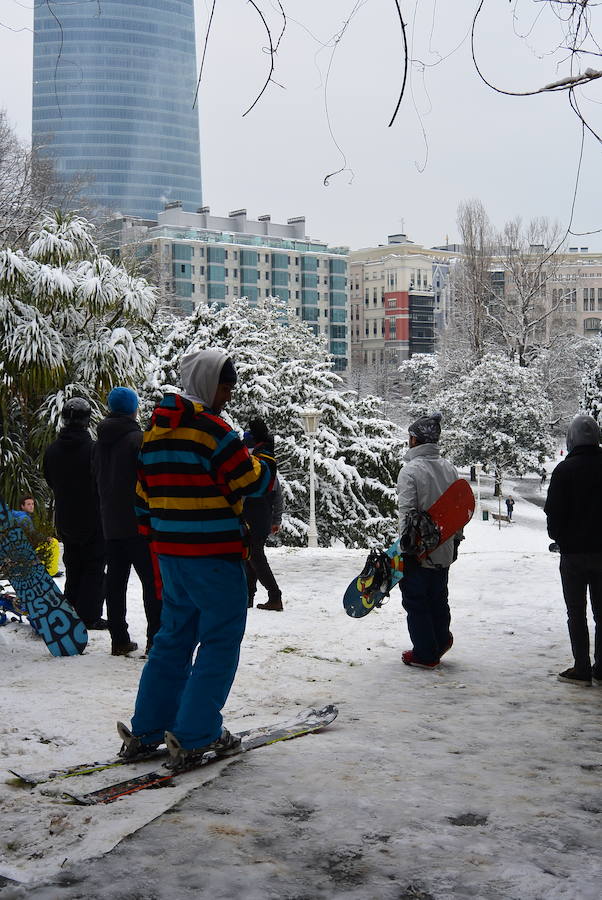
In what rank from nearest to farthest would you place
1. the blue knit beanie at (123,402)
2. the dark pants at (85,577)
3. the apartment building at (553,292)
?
the blue knit beanie at (123,402)
the dark pants at (85,577)
the apartment building at (553,292)

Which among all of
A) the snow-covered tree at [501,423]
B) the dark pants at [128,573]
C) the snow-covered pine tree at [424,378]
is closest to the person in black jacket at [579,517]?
the dark pants at [128,573]

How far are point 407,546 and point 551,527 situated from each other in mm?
889

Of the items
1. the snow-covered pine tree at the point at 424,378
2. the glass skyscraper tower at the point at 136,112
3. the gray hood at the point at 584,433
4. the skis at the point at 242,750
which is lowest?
the skis at the point at 242,750

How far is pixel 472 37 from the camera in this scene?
3.27 meters

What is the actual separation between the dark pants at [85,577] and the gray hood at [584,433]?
3.30 meters

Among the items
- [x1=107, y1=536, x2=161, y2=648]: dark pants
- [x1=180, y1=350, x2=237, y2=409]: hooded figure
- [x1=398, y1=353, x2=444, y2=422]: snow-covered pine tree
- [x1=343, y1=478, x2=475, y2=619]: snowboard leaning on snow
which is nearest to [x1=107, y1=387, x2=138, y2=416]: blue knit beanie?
[x1=107, y1=536, x2=161, y2=648]: dark pants

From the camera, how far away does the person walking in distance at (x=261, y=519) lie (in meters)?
6.92

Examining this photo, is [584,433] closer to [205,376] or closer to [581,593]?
[581,593]

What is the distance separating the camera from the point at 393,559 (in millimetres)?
6699

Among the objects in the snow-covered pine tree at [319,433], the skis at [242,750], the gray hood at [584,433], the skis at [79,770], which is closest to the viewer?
the skis at [242,750]

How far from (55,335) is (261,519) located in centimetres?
629

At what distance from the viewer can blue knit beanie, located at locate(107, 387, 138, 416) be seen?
597 cm

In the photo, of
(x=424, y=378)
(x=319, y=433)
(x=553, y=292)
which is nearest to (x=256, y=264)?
(x=553, y=292)

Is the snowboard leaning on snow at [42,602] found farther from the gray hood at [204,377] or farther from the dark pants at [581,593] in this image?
the dark pants at [581,593]
